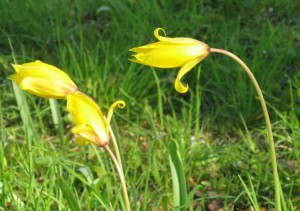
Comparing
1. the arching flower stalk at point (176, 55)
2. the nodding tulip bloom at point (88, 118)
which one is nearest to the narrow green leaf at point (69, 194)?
the nodding tulip bloom at point (88, 118)

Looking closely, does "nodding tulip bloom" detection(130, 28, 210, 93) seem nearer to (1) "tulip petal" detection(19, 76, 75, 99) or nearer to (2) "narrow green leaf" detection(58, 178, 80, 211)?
(1) "tulip petal" detection(19, 76, 75, 99)

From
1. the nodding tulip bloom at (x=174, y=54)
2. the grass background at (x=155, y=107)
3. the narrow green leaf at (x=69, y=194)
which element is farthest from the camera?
the grass background at (x=155, y=107)

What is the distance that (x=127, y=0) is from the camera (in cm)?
362

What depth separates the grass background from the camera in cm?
223

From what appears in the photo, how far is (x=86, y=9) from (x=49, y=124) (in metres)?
1.19

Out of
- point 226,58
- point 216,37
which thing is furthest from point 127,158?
point 216,37

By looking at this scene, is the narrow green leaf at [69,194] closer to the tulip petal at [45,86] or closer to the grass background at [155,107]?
the grass background at [155,107]

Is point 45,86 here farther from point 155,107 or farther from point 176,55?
point 155,107

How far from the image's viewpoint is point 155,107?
2941 millimetres

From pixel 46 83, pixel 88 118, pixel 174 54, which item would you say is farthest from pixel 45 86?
pixel 174 54

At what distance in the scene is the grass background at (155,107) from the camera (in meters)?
2.23

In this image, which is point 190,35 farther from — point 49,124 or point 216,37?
point 49,124

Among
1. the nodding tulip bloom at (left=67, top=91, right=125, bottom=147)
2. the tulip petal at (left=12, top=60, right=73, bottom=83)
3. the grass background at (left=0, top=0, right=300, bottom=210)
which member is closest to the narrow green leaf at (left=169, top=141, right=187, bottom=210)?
the grass background at (left=0, top=0, right=300, bottom=210)

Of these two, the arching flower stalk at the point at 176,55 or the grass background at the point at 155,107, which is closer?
the arching flower stalk at the point at 176,55
